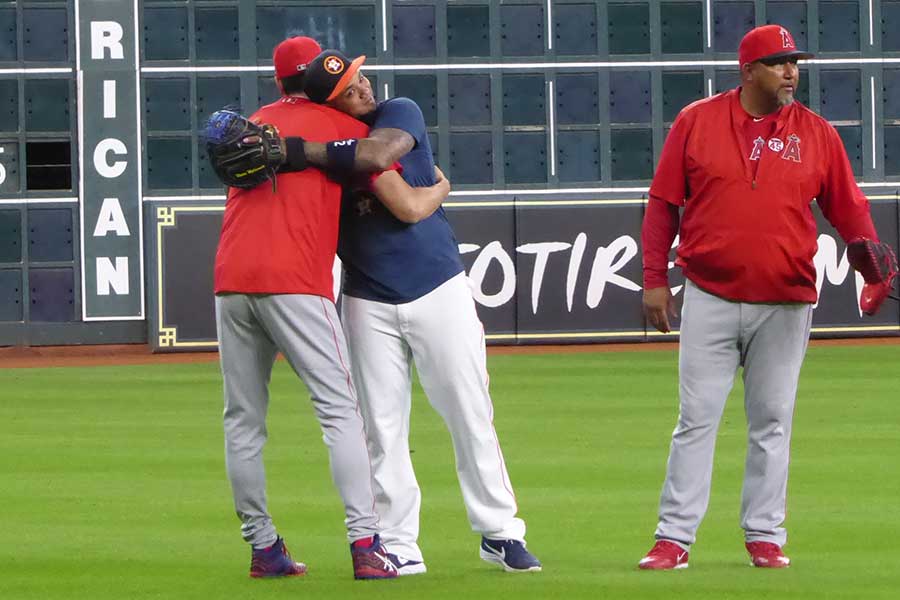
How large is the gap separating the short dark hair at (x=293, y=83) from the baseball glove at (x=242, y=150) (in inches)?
8.7

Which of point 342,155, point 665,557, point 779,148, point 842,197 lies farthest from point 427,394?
point 842,197

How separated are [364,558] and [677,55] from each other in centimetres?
1237

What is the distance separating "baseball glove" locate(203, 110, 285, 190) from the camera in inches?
197

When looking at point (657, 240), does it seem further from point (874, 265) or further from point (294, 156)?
point (294, 156)

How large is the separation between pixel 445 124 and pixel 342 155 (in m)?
11.7

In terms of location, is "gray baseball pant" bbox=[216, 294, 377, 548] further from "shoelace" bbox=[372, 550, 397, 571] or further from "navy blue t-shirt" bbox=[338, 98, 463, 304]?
"navy blue t-shirt" bbox=[338, 98, 463, 304]

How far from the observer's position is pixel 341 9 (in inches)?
657

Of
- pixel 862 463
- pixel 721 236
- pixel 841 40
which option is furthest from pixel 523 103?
pixel 721 236

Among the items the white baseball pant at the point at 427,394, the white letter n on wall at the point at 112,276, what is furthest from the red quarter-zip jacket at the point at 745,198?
the white letter n on wall at the point at 112,276

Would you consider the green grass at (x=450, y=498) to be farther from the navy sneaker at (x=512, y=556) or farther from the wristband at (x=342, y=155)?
the wristband at (x=342, y=155)

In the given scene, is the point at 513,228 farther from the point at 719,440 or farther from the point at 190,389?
the point at 719,440

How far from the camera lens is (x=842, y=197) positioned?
545cm

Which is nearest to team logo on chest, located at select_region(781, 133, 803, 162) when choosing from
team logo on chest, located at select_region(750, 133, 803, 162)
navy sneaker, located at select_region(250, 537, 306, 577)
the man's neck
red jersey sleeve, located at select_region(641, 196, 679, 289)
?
team logo on chest, located at select_region(750, 133, 803, 162)

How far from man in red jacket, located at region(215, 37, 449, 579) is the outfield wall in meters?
11.5
